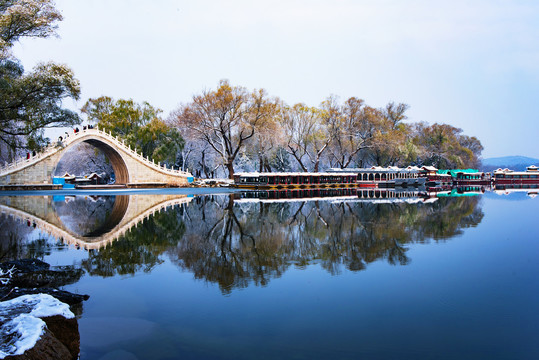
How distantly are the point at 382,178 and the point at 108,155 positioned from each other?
3630cm

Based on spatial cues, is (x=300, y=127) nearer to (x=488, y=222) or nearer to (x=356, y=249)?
(x=488, y=222)

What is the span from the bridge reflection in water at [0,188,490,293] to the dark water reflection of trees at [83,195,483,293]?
3 cm

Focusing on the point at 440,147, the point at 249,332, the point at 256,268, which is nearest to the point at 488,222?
the point at 256,268

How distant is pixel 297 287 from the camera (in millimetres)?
9820

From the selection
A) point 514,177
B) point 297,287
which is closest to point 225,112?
point 297,287

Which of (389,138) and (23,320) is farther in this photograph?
(389,138)

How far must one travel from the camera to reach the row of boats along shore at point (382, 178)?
166 ft

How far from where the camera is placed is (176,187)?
174 ft

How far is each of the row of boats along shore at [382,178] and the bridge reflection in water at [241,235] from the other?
77.2 ft

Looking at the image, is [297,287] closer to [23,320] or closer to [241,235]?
[23,320]

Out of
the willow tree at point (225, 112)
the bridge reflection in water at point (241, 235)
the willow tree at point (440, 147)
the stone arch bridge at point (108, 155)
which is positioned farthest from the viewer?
the willow tree at point (440, 147)

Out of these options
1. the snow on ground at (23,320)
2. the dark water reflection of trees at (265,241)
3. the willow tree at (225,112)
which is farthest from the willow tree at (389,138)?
the snow on ground at (23,320)

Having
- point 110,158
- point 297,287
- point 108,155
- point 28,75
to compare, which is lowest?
point 297,287

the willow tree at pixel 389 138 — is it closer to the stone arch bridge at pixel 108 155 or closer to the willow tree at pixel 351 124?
the willow tree at pixel 351 124
